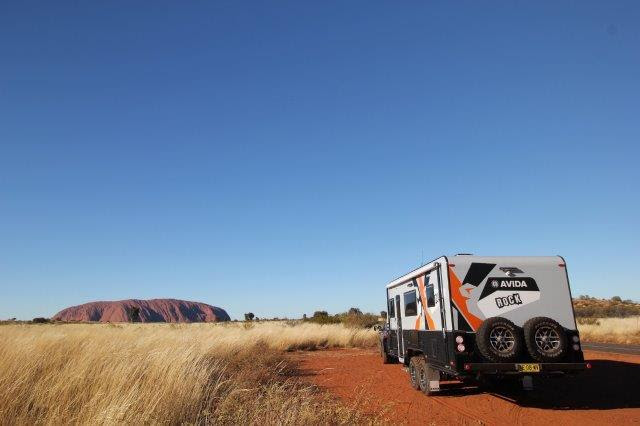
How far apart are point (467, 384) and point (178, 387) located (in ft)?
32.6

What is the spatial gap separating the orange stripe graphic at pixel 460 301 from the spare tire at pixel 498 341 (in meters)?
0.37

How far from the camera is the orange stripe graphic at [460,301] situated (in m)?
10.1

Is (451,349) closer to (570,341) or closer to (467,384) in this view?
(570,341)

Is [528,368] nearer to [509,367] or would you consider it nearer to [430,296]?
[509,367]

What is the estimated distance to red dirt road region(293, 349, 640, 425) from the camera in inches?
368

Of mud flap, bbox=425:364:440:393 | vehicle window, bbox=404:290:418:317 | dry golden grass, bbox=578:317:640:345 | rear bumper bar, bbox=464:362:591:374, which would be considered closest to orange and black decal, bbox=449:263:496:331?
rear bumper bar, bbox=464:362:591:374

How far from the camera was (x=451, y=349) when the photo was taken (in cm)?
989

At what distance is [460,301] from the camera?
1020cm

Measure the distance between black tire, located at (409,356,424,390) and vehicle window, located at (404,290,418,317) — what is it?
4.13ft

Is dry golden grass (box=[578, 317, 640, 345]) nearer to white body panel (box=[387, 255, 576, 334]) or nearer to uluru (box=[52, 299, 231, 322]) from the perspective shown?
white body panel (box=[387, 255, 576, 334])

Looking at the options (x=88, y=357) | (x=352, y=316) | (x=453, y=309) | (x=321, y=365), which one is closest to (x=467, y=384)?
(x=453, y=309)

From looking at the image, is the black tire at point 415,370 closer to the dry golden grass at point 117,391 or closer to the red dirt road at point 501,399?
the red dirt road at point 501,399

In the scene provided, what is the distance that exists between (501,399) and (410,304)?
3484mm

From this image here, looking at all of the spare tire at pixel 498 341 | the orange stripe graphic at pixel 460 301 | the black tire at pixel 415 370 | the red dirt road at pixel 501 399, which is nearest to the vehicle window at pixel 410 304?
the black tire at pixel 415 370
